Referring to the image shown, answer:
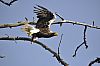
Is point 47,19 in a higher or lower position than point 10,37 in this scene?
higher

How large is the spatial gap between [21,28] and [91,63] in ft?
4.37

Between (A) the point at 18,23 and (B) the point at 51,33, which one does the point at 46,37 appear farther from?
(A) the point at 18,23

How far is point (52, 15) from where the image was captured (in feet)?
14.7

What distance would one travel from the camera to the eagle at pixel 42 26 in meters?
4.02

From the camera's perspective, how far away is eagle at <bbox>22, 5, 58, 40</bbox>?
402 cm

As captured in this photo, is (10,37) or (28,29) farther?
(10,37)

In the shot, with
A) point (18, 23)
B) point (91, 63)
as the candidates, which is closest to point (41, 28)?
point (18, 23)

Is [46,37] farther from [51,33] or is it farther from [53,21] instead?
[53,21]

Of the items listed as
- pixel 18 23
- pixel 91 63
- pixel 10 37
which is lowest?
pixel 91 63

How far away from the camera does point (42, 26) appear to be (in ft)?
13.7

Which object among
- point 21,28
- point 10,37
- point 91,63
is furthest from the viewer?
point 10,37

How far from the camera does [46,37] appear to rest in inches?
158

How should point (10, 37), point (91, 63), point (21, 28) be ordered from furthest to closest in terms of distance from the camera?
point (10, 37) < point (21, 28) < point (91, 63)

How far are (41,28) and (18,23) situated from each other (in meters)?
0.44
